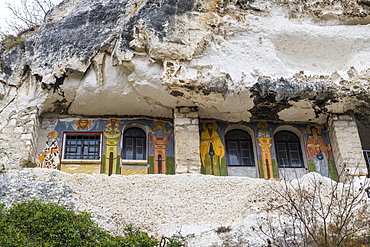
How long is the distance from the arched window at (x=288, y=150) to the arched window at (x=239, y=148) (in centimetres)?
70

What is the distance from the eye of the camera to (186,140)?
13.0 m

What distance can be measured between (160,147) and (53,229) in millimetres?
5252

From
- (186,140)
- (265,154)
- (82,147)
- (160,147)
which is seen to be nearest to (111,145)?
(82,147)

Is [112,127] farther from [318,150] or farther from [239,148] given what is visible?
[318,150]

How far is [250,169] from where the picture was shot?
13.8m

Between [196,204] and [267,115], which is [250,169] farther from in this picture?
[196,204]

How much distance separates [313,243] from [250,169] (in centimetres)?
493

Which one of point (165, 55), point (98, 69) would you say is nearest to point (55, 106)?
point (98, 69)

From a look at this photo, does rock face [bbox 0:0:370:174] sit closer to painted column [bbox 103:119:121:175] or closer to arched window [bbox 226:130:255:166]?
painted column [bbox 103:119:121:175]

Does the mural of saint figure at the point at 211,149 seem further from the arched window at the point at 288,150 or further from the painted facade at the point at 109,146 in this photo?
the arched window at the point at 288,150

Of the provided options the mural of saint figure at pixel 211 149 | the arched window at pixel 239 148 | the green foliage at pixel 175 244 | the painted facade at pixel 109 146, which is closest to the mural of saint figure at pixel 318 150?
the arched window at pixel 239 148

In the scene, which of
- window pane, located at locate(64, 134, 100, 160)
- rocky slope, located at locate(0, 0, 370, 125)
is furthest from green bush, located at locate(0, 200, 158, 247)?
rocky slope, located at locate(0, 0, 370, 125)

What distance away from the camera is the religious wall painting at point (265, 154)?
44.8 feet

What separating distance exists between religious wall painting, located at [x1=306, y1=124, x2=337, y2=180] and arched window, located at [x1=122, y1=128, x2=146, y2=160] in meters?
4.12
